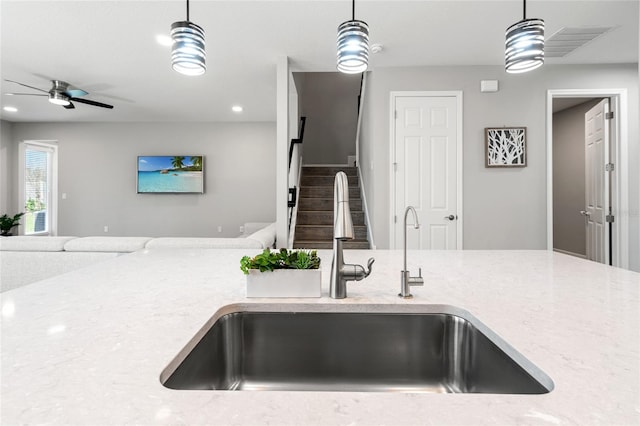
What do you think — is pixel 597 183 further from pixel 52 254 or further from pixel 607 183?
pixel 52 254

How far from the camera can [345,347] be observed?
963 millimetres

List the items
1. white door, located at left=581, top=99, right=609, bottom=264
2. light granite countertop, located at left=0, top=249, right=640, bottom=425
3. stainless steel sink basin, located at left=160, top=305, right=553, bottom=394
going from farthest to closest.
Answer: white door, located at left=581, top=99, right=609, bottom=264 < stainless steel sink basin, located at left=160, top=305, right=553, bottom=394 < light granite countertop, located at left=0, top=249, right=640, bottom=425

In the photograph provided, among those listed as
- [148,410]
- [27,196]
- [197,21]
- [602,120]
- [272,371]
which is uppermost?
[197,21]

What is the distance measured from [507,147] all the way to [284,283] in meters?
3.95

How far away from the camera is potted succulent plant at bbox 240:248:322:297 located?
3.33 feet

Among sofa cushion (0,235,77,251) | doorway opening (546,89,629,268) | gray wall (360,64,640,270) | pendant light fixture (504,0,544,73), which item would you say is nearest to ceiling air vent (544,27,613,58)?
gray wall (360,64,640,270)

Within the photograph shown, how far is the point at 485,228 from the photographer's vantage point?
4.18 metres

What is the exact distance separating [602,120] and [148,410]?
547cm

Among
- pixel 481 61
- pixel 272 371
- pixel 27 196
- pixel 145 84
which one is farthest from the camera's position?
pixel 27 196

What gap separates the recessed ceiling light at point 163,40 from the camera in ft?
11.2

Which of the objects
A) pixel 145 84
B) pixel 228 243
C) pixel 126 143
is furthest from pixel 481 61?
pixel 126 143

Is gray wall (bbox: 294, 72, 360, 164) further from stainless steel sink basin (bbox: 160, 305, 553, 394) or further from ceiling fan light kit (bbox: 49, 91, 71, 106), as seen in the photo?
stainless steel sink basin (bbox: 160, 305, 553, 394)

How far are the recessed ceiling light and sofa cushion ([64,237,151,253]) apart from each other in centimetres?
190

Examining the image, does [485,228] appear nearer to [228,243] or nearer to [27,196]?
[228,243]
